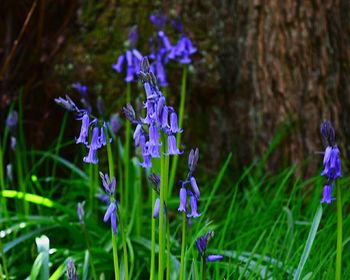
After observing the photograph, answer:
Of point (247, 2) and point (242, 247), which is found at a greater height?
point (247, 2)

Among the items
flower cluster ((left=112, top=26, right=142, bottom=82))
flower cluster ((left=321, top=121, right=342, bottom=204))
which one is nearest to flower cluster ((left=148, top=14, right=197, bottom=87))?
flower cluster ((left=112, top=26, right=142, bottom=82))

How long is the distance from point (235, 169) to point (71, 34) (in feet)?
4.53

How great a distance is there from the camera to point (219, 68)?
13.8 ft

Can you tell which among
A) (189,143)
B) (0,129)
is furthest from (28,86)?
(189,143)

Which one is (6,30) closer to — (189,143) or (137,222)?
(189,143)

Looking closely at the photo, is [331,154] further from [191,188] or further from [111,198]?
[111,198]

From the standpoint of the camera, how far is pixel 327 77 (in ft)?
13.0

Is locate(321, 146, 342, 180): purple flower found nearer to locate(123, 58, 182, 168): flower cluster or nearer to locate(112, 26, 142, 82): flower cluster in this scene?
locate(123, 58, 182, 168): flower cluster

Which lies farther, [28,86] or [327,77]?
[28,86]

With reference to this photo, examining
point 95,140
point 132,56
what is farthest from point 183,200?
point 132,56

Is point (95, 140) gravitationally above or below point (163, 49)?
below

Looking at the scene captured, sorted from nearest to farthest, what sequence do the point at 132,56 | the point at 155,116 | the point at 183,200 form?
1. the point at 155,116
2. the point at 183,200
3. the point at 132,56

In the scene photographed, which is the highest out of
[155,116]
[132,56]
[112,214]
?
[132,56]

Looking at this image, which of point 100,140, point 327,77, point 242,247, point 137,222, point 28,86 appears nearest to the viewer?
point 100,140
